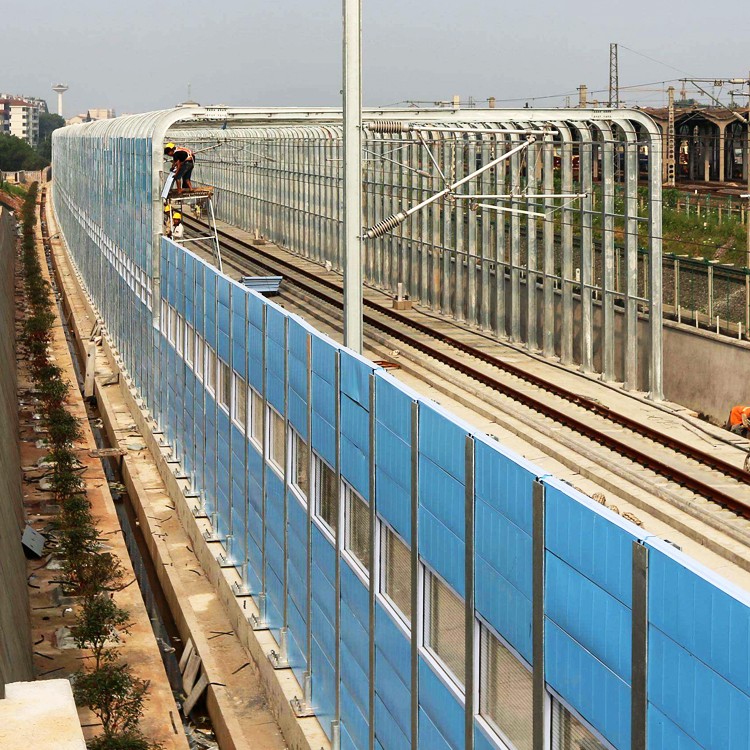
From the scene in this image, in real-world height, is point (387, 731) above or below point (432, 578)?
below

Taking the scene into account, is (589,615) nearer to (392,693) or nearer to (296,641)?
(392,693)

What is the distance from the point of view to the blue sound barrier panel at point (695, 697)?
5316 millimetres

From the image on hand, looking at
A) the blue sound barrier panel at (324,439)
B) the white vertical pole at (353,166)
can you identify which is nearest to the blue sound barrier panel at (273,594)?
the white vertical pole at (353,166)

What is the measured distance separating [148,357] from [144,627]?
11.0 m

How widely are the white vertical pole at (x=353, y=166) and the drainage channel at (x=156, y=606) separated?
4.28 metres

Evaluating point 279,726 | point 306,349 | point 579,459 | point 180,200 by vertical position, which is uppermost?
point 180,200

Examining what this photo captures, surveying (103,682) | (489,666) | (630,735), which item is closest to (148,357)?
(103,682)

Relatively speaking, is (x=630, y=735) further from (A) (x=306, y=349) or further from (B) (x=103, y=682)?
(B) (x=103, y=682)

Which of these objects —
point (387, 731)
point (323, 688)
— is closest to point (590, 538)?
point (387, 731)

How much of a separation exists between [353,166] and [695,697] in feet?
31.3

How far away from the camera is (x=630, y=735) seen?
6.16m

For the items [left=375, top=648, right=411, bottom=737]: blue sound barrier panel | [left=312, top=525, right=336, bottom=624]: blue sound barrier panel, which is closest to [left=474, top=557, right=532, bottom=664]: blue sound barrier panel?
[left=375, top=648, right=411, bottom=737]: blue sound barrier panel

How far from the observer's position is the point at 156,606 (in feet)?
62.6

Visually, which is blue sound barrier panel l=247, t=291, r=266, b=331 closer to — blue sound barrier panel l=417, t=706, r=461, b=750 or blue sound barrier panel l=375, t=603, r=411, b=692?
blue sound barrier panel l=375, t=603, r=411, b=692
